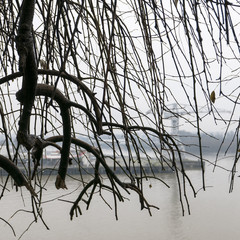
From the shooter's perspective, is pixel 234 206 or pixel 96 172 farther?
pixel 234 206

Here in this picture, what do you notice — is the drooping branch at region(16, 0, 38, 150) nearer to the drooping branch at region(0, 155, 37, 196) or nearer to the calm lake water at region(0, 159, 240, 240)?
the drooping branch at region(0, 155, 37, 196)

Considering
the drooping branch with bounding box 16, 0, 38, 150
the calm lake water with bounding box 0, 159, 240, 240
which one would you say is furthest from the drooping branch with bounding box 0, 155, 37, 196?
the calm lake water with bounding box 0, 159, 240, 240

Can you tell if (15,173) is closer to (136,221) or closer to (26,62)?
(26,62)

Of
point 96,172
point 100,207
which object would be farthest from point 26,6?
point 100,207

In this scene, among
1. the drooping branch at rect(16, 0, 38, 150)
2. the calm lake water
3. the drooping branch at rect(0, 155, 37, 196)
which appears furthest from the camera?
the calm lake water

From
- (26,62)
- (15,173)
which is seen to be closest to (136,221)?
(15,173)

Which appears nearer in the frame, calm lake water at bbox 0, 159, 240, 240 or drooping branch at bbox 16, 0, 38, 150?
drooping branch at bbox 16, 0, 38, 150

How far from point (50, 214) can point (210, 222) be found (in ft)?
9.16

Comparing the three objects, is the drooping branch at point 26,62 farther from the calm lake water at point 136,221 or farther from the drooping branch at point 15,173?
the calm lake water at point 136,221

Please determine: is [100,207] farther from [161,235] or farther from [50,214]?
[161,235]

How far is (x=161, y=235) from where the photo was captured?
6.09m

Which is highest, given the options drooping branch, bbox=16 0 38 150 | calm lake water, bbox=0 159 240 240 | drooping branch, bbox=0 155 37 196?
drooping branch, bbox=16 0 38 150

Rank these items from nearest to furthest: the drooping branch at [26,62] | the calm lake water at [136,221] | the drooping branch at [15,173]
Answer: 1. the drooping branch at [26,62]
2. the drooping branch at [15,173]
3. the calm lake water at [136,221]

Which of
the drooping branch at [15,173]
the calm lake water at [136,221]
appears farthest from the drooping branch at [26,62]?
the calm lake water at [136,221]
